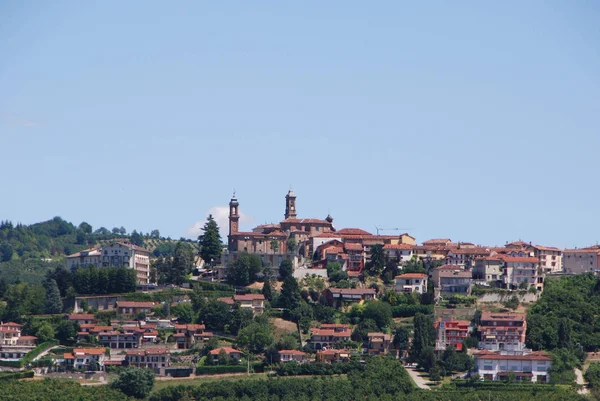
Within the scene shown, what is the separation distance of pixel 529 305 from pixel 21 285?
107 feet

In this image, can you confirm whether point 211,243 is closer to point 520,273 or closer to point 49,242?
point 520,273

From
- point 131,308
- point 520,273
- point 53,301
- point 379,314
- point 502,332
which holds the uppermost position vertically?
point 520,273

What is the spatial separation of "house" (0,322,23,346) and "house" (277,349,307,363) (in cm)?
1577

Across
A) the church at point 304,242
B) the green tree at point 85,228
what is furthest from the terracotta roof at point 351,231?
the green tree at point 85,228

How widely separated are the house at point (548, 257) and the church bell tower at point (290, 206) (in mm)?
19224

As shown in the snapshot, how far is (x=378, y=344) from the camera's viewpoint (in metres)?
74.5

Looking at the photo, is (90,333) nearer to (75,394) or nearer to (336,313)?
(75,394)

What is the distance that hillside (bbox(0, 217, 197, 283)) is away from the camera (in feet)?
443

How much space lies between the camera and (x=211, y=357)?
72.4 metres

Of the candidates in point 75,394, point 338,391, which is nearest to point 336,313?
point 338,391

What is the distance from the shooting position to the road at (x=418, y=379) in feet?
228

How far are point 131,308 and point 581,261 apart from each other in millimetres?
31145

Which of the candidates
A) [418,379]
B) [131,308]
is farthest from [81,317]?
[418,379]

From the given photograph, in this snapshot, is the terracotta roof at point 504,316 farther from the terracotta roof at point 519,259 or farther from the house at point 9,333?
the house at point 9,333
